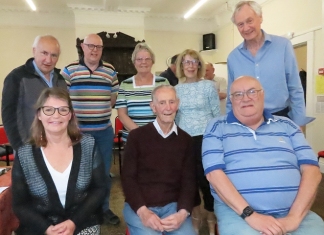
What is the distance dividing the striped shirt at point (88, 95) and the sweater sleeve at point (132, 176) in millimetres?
742

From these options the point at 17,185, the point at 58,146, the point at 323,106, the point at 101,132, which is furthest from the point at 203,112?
the point at 323,106

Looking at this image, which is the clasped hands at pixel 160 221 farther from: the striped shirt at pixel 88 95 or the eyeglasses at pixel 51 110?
the striped shirt at pixel 88 95

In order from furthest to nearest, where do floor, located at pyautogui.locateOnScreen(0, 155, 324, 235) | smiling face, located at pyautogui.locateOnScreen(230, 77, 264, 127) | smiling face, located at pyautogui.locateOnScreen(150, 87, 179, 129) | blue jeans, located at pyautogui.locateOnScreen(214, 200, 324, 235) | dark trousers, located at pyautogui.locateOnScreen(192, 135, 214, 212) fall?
floor, located at pyautogui.locateOnScreen(0, 155, 324, 235)
dark trousers, located at pyautogui.locateOnScreen(192, 135, 214, 212)
smiling face, located at pyautogui.locateOnScreen(150, 87, 179, 129)
smiling face, located at pyautogui.locateOnScreen(230, 77, 264, 127)
blue jeans, located at pyautogui.locateOnScreen(214, 200, 324, 235)

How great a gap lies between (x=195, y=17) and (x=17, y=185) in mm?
6727

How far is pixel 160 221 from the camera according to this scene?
1612 mm

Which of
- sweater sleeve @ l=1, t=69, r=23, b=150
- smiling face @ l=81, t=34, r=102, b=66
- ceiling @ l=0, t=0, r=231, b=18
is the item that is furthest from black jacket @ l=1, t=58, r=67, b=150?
ceiling @ l=0, t=0, r=231, b=18

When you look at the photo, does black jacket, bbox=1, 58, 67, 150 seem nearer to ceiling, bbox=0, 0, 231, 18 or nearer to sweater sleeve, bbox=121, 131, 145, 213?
sweater sleeve, bbox=121, 131, 145, 213

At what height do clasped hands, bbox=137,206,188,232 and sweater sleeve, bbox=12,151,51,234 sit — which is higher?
sweater sleeve, bbox=12,151,51,234

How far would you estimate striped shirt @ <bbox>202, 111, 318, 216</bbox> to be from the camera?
155 cm

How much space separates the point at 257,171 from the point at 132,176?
0.70m

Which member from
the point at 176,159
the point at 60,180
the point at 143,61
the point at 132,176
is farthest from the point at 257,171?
the point at 143,61

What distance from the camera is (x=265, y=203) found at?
5.04 ft

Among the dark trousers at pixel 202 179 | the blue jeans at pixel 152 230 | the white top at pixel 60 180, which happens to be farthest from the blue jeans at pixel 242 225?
the white top at pixel 60 180

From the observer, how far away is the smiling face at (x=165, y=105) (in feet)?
5.92
